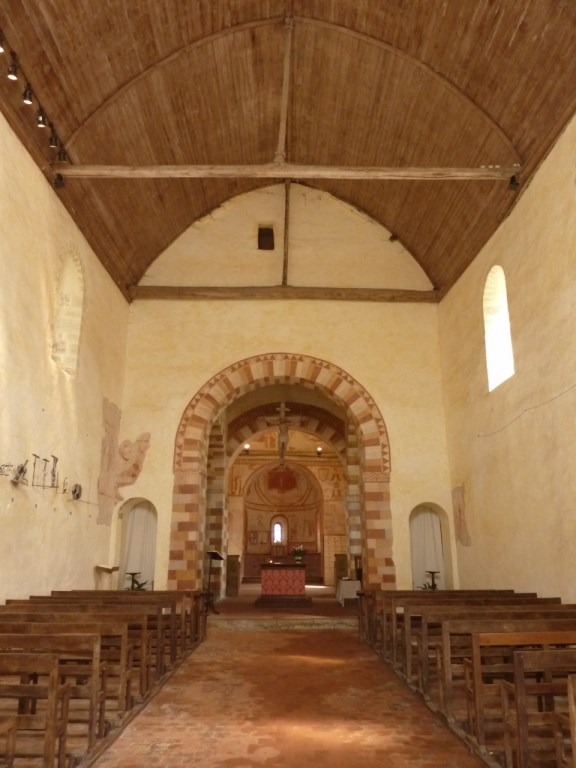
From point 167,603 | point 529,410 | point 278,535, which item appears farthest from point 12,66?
point 278,535

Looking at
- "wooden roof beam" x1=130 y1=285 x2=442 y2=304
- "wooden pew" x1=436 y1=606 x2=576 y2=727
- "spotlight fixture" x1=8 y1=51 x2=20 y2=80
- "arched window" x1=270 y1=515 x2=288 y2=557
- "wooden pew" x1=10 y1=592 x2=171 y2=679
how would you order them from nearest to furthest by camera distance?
"wooden pew" x1=436 y1=606 x2=576 y2=727
"wooden pew" x1=10 y1=592 x2=171 y2=679
"spotlight fixture" x1=8 y1=51 x2=20 y2=80
"wooden roof beam" x1=130 y1=285 x2=442 y2=304
"arched window" x1=270 y1=515 x2=288 y2=557

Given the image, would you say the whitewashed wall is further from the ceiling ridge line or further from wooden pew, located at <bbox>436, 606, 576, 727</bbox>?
wooden pew, located at <bbox>436, 606, 576, 727</bbox>

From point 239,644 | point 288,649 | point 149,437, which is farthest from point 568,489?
point 149,437

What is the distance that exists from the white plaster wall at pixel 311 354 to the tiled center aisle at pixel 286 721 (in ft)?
16.0

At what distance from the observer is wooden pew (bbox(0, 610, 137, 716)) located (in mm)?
5422

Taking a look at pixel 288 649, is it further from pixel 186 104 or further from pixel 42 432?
pixel 186 104

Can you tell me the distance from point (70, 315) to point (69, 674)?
267 inches

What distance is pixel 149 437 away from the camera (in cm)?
1268

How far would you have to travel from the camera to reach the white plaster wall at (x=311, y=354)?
12.6 metres

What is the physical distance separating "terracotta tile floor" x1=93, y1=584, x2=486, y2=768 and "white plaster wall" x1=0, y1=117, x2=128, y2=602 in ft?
8.81

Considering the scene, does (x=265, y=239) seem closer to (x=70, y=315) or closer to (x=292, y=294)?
(x=292, y=294)

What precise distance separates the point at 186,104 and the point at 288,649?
8982 millimetres

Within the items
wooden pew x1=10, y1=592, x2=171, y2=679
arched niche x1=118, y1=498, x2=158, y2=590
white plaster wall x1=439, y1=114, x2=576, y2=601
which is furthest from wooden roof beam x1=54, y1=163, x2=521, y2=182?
arched niche x1=118, y1=498, x2=158, y2=590

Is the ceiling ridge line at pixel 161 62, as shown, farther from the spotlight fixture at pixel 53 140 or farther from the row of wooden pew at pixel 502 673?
the row of wooden pew at pixel 502 673
